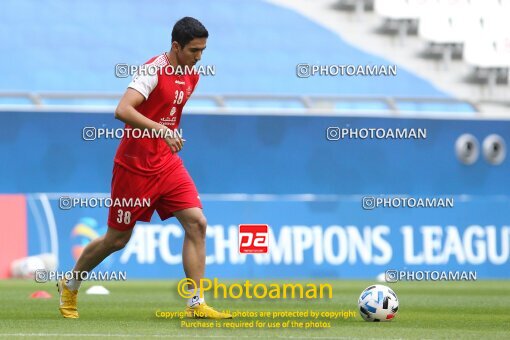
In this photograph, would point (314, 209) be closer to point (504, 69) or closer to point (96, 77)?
point (96, 77)

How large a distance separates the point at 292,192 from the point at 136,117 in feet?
40.4

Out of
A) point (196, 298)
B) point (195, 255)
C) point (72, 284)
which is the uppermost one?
point (195, 255)

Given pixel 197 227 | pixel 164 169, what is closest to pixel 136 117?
pixel 164 169

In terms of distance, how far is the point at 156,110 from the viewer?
876cm

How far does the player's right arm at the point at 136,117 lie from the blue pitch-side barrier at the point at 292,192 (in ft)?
28.2

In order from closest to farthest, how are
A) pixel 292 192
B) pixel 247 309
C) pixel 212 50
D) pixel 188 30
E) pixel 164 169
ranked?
pixel 188 30 → pixel 164 169 → pixel 247 309 → pixel 292 192 → pixel 212 50

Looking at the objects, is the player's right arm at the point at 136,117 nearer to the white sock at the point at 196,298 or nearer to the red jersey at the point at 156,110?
the red jersey at the point at 156,110

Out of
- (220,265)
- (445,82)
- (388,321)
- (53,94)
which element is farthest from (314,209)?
(388,321)

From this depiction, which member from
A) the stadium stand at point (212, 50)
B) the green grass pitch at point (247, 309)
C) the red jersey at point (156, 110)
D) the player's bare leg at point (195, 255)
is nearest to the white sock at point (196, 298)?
the player's bare leg at point (195, 255)

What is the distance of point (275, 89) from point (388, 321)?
45.1 feet

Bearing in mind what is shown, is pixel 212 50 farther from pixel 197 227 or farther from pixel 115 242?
pixel 197 227

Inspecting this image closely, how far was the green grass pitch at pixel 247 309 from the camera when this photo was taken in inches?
306

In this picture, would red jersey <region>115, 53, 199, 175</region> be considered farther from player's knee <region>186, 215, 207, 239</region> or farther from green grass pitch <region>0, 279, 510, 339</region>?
green grass pitch <region>0, 279, 510, 339</region>

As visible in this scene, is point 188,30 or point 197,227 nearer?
point 188,30
